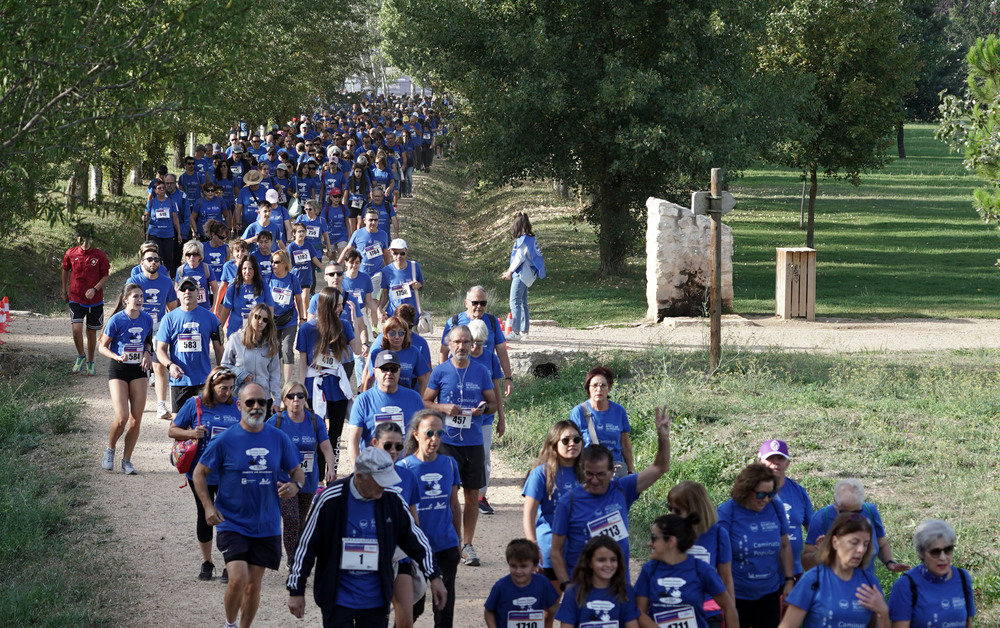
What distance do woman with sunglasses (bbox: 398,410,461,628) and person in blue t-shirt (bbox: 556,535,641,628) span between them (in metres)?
1.22

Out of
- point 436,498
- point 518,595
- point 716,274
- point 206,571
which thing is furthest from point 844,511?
point 716,274

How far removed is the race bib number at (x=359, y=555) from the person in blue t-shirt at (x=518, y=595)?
0.73 meters

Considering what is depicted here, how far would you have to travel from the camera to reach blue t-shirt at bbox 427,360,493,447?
8750mm

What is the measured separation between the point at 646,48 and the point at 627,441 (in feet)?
52.9

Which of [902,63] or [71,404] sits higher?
[902,63]

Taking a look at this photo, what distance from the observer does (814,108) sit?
2556cm

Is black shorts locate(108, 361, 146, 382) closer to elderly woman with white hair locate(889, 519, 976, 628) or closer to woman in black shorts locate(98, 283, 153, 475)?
woman in black shorts locate(98, 283, 153, 475)

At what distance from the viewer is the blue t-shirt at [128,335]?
35.2ft

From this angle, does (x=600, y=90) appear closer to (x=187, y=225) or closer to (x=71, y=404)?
Result: (x=187, y=225)

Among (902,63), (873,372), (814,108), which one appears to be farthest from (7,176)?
(902,63)

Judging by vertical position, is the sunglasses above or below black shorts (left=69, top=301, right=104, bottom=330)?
below

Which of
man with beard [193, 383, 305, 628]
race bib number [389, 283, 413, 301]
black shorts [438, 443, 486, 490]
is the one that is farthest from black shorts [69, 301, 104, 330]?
man with beard [193, 383, 305, 628]

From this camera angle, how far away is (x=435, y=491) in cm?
712

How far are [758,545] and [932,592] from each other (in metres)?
0.98
